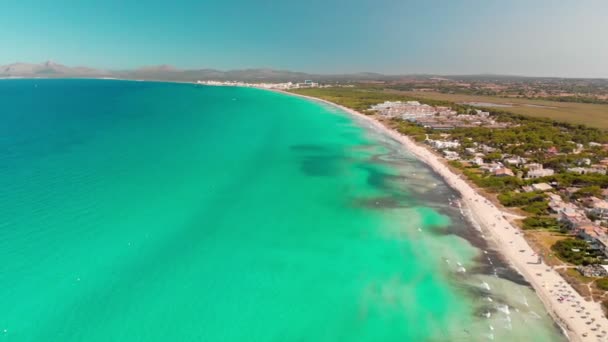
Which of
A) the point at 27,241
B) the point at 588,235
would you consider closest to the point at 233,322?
the point at 27,241

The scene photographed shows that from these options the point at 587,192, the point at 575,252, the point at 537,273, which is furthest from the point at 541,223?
the point at 587,192

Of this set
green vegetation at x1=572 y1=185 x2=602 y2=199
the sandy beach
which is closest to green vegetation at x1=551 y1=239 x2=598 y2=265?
the sandy beach

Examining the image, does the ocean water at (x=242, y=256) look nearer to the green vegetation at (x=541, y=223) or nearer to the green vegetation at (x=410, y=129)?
the green vegetation at (x=541, y=223)

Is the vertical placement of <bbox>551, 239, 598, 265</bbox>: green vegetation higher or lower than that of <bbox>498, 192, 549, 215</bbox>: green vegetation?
lower

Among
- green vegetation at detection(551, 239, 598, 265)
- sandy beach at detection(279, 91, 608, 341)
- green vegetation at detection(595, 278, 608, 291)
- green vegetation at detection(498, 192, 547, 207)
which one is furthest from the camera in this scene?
green vegetation at detection(498, 192, 547, 207)

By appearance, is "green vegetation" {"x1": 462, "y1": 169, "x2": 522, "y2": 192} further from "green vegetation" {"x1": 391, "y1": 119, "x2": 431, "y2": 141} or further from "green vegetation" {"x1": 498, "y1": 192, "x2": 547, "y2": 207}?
"green vegetation" {"x1": 391, "y1": 119, "x2": 431, "y2": 141}

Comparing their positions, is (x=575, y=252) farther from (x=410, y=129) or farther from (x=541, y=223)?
(x=410, y=129)
